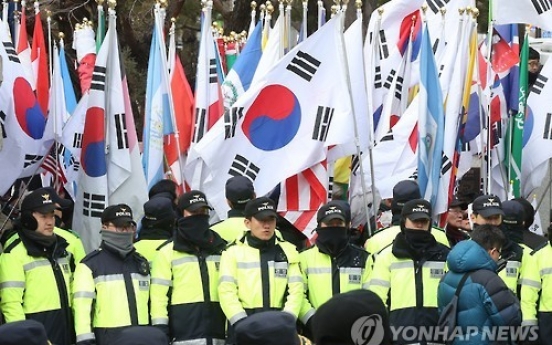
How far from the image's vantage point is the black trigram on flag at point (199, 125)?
42.7 feet

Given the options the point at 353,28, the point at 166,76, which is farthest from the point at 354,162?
the point at 166,76

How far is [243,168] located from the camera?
1118 centimetres

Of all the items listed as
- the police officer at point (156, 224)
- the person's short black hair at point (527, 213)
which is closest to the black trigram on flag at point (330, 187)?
the person's short black hair at point (527, 213)

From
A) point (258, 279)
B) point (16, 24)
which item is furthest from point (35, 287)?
point (16, 24)

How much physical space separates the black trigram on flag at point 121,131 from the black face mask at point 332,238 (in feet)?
7.99

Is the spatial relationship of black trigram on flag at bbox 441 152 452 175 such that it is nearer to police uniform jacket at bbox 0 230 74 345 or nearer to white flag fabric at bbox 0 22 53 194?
white flag fabric at bbox 0 22 53 194

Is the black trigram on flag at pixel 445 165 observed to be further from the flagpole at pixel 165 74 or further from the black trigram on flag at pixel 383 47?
the flagpole at pixel 165 74

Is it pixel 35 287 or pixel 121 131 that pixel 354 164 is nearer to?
pixel 121 131

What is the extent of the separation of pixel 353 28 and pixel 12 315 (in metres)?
4.52

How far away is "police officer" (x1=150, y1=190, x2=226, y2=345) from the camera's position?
9734 mm

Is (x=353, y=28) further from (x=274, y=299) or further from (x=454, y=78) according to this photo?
(x=274, y=299)

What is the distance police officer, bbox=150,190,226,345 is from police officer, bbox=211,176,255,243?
1.88 ft

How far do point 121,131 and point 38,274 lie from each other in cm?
244

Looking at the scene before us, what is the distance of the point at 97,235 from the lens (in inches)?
435
